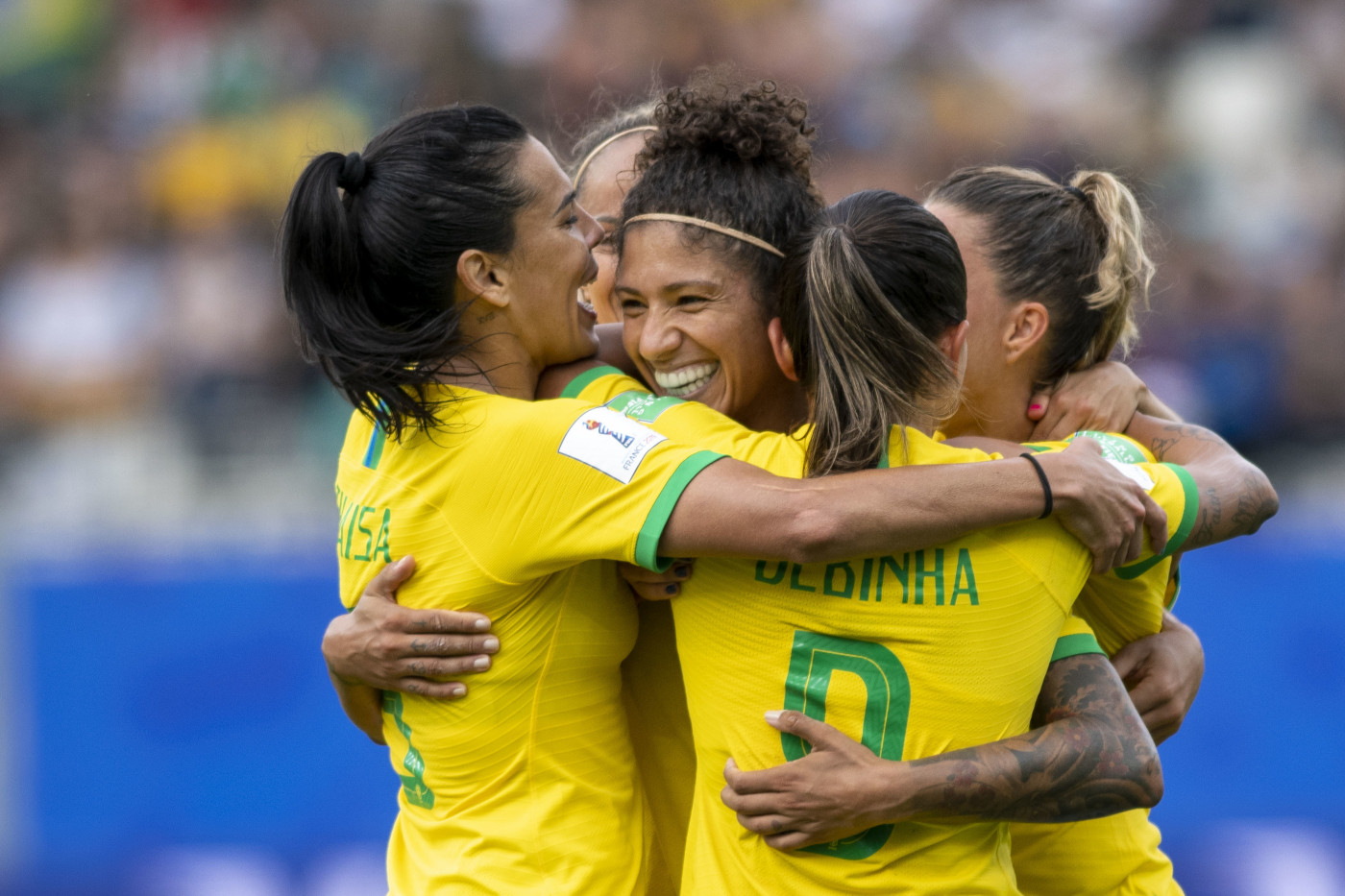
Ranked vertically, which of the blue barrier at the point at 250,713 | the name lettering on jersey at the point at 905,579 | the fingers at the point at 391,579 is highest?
the name lettering on jersey at the point at 905,579

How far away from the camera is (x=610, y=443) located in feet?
7.47

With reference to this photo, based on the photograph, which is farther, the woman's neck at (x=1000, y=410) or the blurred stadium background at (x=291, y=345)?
the blurred stadium background at (x=291, y=345)

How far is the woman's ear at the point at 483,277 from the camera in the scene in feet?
8.27

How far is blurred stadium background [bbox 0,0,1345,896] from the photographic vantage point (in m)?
5.68

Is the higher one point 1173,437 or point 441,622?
point 1173,437

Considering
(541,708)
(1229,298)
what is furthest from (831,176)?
(541,708)

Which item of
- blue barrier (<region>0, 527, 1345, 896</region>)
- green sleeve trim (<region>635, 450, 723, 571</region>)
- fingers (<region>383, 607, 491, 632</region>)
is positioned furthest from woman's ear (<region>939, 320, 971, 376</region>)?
blue barrier (<region>0, 527, 1345, 896</region>)

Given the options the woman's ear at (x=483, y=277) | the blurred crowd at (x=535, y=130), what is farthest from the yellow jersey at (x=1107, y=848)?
the blurred crowd at (x=535, y=130)

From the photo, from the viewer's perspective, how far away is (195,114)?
821cm

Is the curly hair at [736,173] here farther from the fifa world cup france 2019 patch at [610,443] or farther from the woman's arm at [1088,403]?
the woman's arm at [1088,403]

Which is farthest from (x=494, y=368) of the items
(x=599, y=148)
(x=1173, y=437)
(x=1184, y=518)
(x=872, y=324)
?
(x=1173, y=437)

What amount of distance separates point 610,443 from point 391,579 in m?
0.57

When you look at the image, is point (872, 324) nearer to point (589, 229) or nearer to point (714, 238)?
point (714, 238)

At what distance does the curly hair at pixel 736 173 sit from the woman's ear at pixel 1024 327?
488mm
